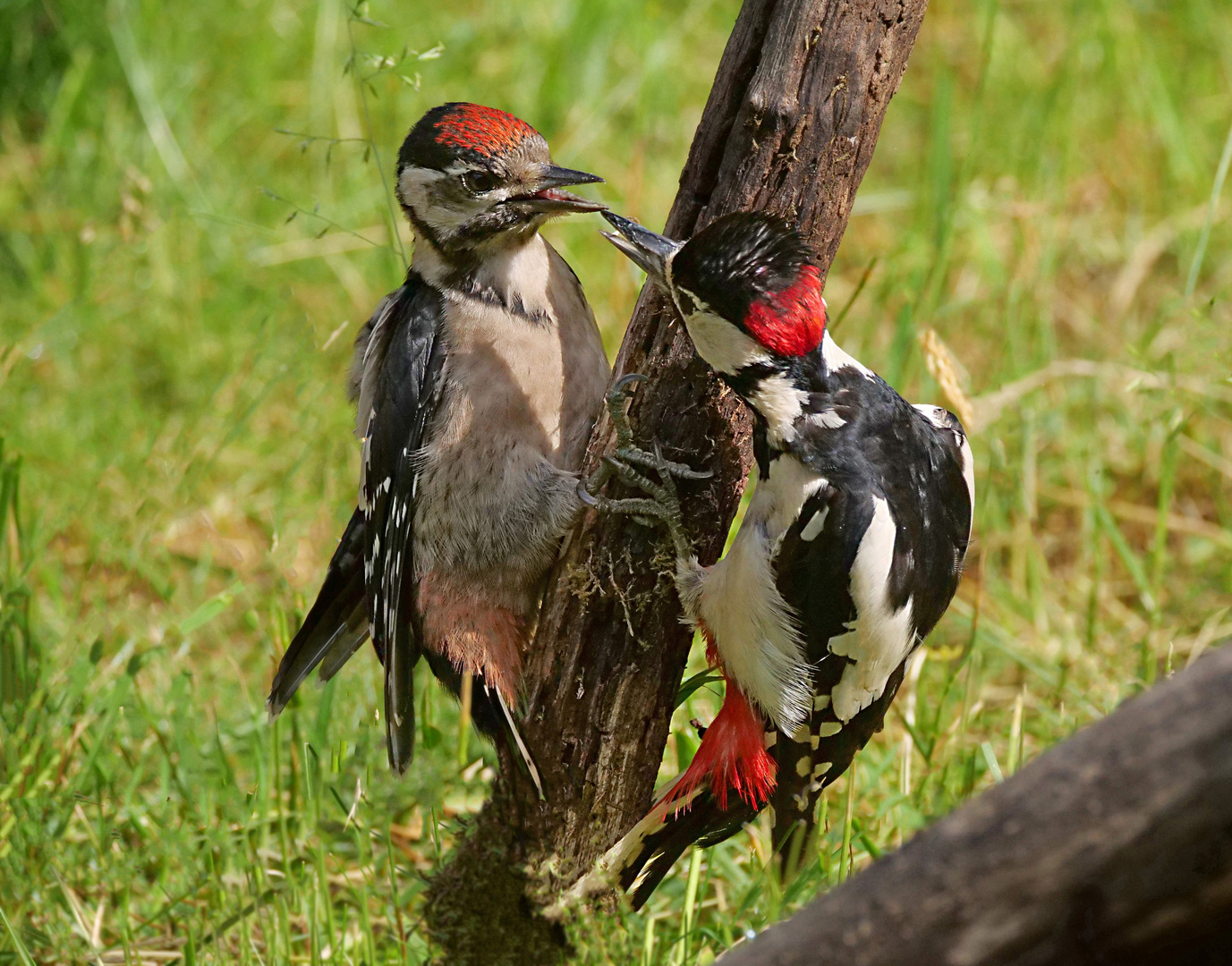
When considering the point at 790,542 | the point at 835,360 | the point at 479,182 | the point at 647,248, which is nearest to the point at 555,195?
the point at 479,182

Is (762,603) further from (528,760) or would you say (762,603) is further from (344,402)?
(344,402)

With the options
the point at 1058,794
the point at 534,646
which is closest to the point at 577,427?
the point at 534,646

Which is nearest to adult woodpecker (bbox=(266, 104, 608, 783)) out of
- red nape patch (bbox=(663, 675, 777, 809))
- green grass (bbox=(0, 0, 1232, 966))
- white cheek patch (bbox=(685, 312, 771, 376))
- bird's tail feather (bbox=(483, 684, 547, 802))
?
green grass (bbox=(0, 0, 1232, 966))

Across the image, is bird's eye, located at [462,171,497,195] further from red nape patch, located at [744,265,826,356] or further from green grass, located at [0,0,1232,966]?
red nape patch, located at [744,265,826,356]

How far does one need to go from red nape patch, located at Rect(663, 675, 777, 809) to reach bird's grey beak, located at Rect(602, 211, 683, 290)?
0.74m

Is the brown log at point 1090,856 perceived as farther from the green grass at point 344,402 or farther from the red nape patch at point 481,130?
the red nape patch at point 481,130

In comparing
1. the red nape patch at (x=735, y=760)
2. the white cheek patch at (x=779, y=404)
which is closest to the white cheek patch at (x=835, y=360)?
the white cheek patch at (x=779, y=404)

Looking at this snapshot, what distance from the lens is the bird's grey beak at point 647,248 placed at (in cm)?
196

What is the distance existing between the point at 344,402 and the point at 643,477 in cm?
240

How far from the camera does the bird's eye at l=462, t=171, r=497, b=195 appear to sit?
8.41 feet

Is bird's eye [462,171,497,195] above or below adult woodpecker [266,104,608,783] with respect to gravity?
above

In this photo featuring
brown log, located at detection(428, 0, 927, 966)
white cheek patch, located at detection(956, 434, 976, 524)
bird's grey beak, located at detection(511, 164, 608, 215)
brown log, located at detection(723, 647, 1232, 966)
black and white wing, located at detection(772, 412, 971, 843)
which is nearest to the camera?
brown log, located at detection(723, 647, 1232, 966)

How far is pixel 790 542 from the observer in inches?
78.4

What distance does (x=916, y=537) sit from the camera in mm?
2066
